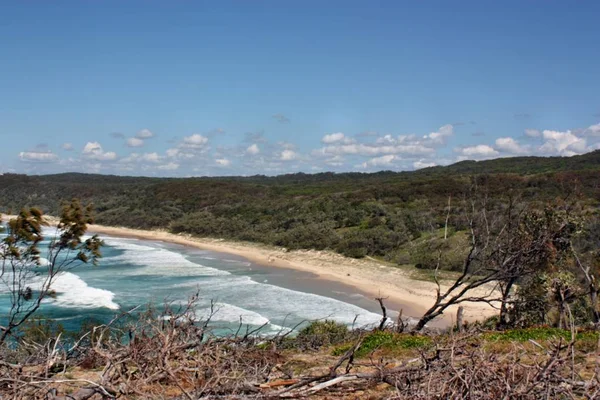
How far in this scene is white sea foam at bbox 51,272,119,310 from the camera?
23.9m

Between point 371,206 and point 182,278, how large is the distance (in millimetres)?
23377

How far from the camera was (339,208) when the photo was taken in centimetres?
5250

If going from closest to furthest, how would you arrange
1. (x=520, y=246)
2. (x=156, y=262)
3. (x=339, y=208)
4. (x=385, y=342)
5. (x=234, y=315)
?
1. (x=385, y=342)
2. (x=520, y=246)
3. (x=234, y=315)
4. (x=156, y=262)
5. (x=339, y=208)

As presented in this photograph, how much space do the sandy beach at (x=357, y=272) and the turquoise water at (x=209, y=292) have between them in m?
1.39

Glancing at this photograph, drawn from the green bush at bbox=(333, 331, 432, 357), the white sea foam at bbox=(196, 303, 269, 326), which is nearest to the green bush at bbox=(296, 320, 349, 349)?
the green bush at bbox=(333, 331, 432, 357)

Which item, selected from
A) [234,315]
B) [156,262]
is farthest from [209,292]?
[156,262]

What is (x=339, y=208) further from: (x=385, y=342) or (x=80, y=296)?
(x=385, y=342)

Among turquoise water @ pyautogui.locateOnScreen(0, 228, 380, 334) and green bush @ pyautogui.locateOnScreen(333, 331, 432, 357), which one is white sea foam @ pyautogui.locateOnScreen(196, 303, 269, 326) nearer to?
turquoise water @ pyautogui.locateOnScreen(0, 228, 380, 334)

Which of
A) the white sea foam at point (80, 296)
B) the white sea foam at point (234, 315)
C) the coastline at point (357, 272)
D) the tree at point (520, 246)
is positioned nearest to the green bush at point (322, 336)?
the tree at point (520, 246)

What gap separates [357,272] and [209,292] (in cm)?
982

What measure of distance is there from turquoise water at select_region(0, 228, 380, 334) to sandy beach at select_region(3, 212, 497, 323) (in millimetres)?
1385

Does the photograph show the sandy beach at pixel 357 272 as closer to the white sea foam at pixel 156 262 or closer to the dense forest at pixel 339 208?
the dense forest at pixel 339 208

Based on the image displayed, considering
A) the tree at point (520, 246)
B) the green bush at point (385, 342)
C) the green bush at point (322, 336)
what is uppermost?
the tree at point (520, 246)

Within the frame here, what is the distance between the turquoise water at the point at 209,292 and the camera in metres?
21.8
